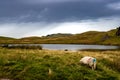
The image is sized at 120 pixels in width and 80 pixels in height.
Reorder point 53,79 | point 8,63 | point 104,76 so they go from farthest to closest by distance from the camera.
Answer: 1. point 8,63
2. point 104,76
3. point 53,79

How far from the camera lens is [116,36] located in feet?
630

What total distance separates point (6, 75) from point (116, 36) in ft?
573

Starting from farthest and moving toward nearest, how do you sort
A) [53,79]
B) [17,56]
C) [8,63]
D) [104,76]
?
[17,56] → [8,63] → [104,76] → [53,79]

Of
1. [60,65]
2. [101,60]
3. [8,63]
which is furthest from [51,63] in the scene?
[101,60]

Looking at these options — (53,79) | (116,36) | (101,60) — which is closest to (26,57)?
(53,79)

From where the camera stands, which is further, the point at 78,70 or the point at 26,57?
the point at 26,57

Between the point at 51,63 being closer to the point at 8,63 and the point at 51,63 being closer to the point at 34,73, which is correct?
the point at 34,73

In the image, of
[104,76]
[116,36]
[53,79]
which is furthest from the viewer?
[116,36]

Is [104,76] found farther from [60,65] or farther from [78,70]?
[60,65]

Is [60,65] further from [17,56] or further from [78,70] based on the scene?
[17,56]

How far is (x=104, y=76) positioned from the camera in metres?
23.3

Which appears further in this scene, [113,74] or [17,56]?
[17,56]

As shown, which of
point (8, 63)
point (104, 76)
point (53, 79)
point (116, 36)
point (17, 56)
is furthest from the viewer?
point (116, 36)

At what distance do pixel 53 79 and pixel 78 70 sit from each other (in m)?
2.61
